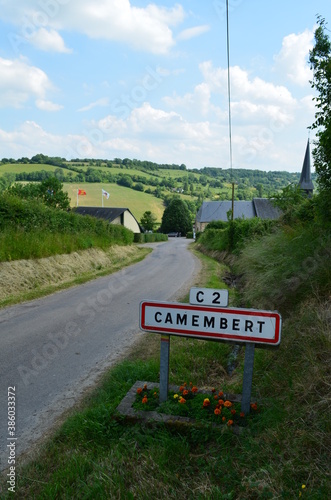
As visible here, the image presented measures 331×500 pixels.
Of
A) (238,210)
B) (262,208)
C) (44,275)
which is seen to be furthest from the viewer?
(238,210)

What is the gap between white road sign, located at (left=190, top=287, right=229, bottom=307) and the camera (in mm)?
3387

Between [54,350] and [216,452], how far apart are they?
13.2 ft

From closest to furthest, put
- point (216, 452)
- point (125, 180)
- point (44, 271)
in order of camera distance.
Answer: point (216, 452) < point (44, 271) < point (125, 180)

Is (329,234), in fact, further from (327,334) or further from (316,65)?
(316,65)

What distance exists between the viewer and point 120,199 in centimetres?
→ 9494

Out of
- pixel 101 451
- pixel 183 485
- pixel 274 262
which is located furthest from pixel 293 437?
pixel 274 262

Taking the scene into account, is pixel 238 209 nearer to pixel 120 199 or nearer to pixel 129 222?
pixel 129 222

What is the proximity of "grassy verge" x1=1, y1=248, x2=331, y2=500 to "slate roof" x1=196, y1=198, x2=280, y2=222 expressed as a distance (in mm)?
62130

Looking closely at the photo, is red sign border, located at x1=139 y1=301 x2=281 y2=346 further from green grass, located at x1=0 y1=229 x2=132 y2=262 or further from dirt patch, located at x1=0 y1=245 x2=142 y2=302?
green grass, located at x1=0 y1=229 x2=132 y2=262

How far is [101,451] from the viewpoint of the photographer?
3.05 m

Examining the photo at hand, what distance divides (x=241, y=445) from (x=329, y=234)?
13.7 feet

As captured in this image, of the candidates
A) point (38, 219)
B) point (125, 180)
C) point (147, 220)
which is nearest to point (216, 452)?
point (38, 219)

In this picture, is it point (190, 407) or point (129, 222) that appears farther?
point (129, 222)

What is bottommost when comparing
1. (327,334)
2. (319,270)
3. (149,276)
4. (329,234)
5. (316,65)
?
(149,276)
